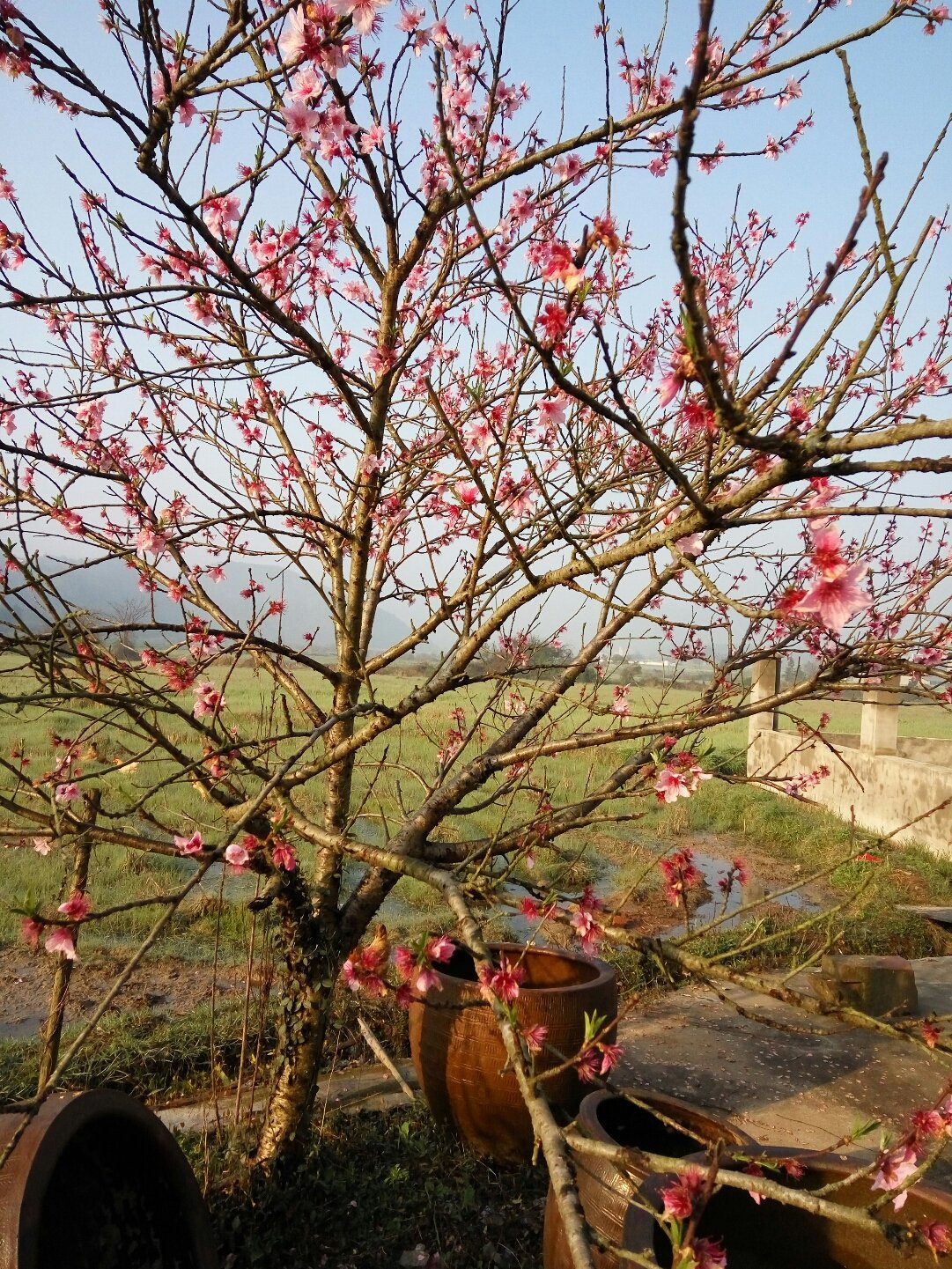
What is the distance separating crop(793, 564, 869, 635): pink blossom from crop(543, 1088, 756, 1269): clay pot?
121 centimetres

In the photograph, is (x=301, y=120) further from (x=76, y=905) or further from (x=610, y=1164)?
(x=610, y=1164)

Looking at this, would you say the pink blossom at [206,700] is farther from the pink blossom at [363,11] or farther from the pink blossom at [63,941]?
the pink blossom at [363,11]

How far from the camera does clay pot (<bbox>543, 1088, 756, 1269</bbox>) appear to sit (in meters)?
1.93

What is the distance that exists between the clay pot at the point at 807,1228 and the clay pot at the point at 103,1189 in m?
1.23

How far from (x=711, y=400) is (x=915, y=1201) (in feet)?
6.56

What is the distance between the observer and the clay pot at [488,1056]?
3062mm

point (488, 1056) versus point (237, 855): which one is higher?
point (237, 855)

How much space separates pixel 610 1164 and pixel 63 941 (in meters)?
1.41

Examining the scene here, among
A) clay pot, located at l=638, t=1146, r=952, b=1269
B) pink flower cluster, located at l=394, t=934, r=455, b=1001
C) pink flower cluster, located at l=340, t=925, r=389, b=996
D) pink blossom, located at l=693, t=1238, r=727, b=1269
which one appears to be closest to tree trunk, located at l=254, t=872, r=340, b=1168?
pink flower cluster, located at l=340, t=925, r=389, b=996

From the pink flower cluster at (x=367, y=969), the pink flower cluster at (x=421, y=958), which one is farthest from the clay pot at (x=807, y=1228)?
the pink flower cluster at (x=367, y=969)

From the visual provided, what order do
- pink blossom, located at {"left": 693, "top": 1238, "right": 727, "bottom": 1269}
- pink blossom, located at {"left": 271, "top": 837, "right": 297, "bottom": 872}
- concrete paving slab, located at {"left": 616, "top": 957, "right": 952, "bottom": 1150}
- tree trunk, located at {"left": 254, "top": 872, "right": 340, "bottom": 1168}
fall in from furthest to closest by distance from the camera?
1. concrete paving slab, located at {"left": 616, "top": 957, "right": 952, "bottom": 1150}
2. tree trunk, located at {"left": 254, "top": 872, "right": 340, "bottom": 1168}
3. pink blossom, located at {"left": 271, "top": 837, "right": 297, "bottom": 872}
4. pink blossom, located at {"left": 693, "top": 1238, "right": 727, "bottom": 1269}

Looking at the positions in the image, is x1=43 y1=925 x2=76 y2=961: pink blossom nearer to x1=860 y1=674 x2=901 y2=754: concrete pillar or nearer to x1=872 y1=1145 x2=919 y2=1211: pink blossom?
Answer: x1=872 y1=1145 x2=919 y2=1211: pink blossom

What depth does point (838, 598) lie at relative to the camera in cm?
135

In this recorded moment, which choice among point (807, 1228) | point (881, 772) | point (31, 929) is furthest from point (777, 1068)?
point (881, 772)
